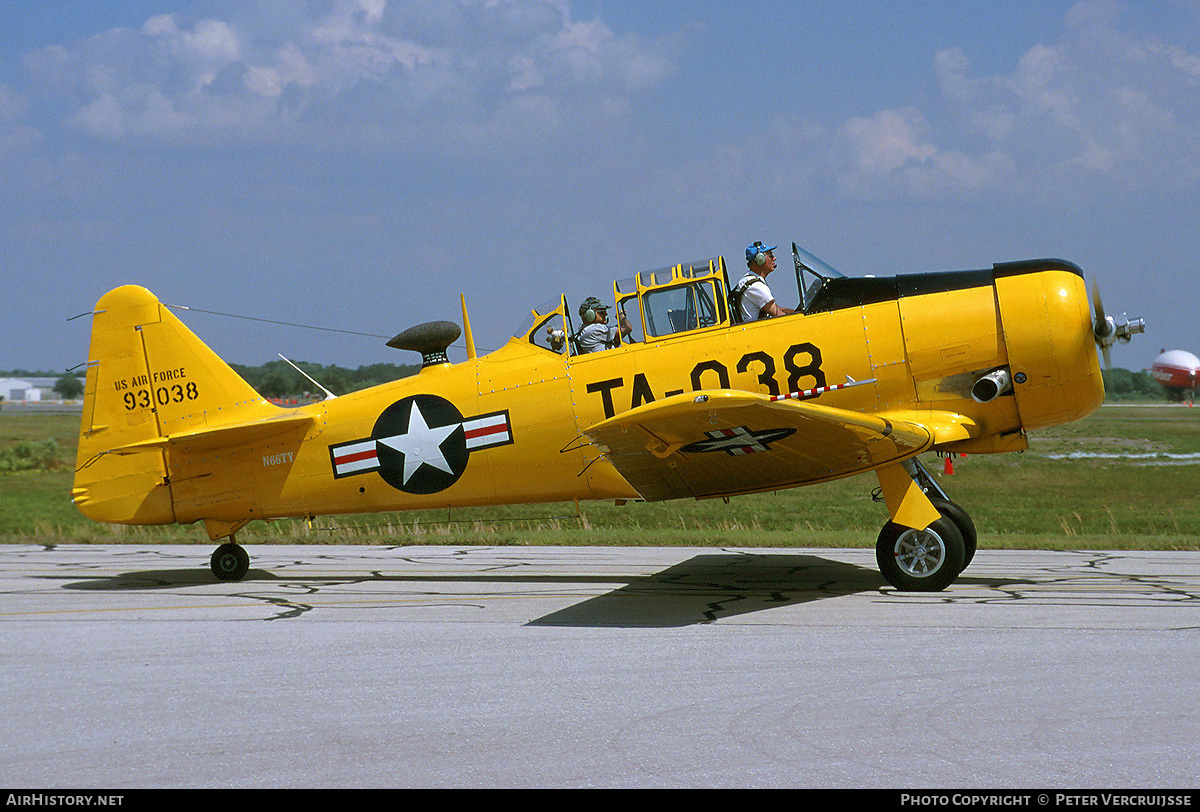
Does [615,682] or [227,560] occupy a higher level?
[227,560]

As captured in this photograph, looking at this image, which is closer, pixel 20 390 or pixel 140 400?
pixel 140 400

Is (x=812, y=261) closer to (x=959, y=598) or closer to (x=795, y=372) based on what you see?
(x=795, y=372)

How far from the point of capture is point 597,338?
9.93 metres

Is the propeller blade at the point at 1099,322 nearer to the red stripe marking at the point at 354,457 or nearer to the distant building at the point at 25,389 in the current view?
the red stripe marking at the point at 354,457

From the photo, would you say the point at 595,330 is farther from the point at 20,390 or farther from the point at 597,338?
the point at 20,390

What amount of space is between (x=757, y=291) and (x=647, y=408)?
2.72m

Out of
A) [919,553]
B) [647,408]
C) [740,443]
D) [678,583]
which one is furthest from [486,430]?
[919,553]

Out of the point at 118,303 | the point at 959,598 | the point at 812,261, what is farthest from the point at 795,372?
the point at 118,303

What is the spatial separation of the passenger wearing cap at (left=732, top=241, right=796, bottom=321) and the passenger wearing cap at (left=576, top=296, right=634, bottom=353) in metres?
1.14

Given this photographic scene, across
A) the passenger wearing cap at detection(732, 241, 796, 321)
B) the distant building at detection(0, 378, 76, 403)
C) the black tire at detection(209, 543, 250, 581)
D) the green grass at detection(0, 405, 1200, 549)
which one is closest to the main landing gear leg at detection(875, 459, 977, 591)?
the passenger wearing cap at detection(732, 241, 796, 321)

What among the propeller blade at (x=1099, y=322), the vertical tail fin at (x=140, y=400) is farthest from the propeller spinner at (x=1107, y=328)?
the vertical tail fin at (x=140, y=400)

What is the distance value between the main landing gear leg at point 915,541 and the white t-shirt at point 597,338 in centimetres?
290

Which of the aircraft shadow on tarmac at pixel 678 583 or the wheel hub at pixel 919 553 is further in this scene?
the wheel hub at pixel 919 553

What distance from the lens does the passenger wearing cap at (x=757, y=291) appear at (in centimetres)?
944
